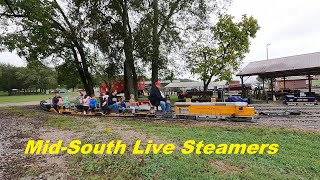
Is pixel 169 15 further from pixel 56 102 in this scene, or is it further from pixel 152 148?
pixel 152 148

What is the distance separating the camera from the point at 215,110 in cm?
980

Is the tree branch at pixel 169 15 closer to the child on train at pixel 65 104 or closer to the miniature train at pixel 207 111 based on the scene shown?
the child on train at pixel 65 104

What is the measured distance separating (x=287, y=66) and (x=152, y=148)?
19.2 meters

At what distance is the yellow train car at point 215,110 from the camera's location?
9.38 metres

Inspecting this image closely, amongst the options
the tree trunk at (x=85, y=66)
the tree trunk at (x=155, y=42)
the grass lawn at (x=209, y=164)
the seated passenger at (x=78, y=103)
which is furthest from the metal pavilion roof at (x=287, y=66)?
the seated passenger at (x=78, y=103)

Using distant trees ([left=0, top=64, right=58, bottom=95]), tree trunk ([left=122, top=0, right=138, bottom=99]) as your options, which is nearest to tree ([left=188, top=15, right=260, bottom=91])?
tree trunk ([left=122, top=0, right=138, bottom=99])

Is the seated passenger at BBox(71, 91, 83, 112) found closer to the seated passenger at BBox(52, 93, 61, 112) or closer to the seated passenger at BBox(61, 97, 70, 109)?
the seated passenger at BBox(61, 97, 70, 109)

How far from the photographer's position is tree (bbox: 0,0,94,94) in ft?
48.5

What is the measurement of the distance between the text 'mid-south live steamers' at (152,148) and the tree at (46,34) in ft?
39.2

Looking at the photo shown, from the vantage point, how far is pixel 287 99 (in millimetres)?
16969

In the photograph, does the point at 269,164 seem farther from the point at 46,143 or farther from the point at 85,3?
the point at 85,3

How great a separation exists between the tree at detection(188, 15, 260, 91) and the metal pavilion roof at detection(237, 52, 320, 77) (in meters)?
1.85

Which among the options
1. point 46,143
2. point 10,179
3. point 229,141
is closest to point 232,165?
point 229,141

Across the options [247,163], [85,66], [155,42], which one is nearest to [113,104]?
[155,42]
